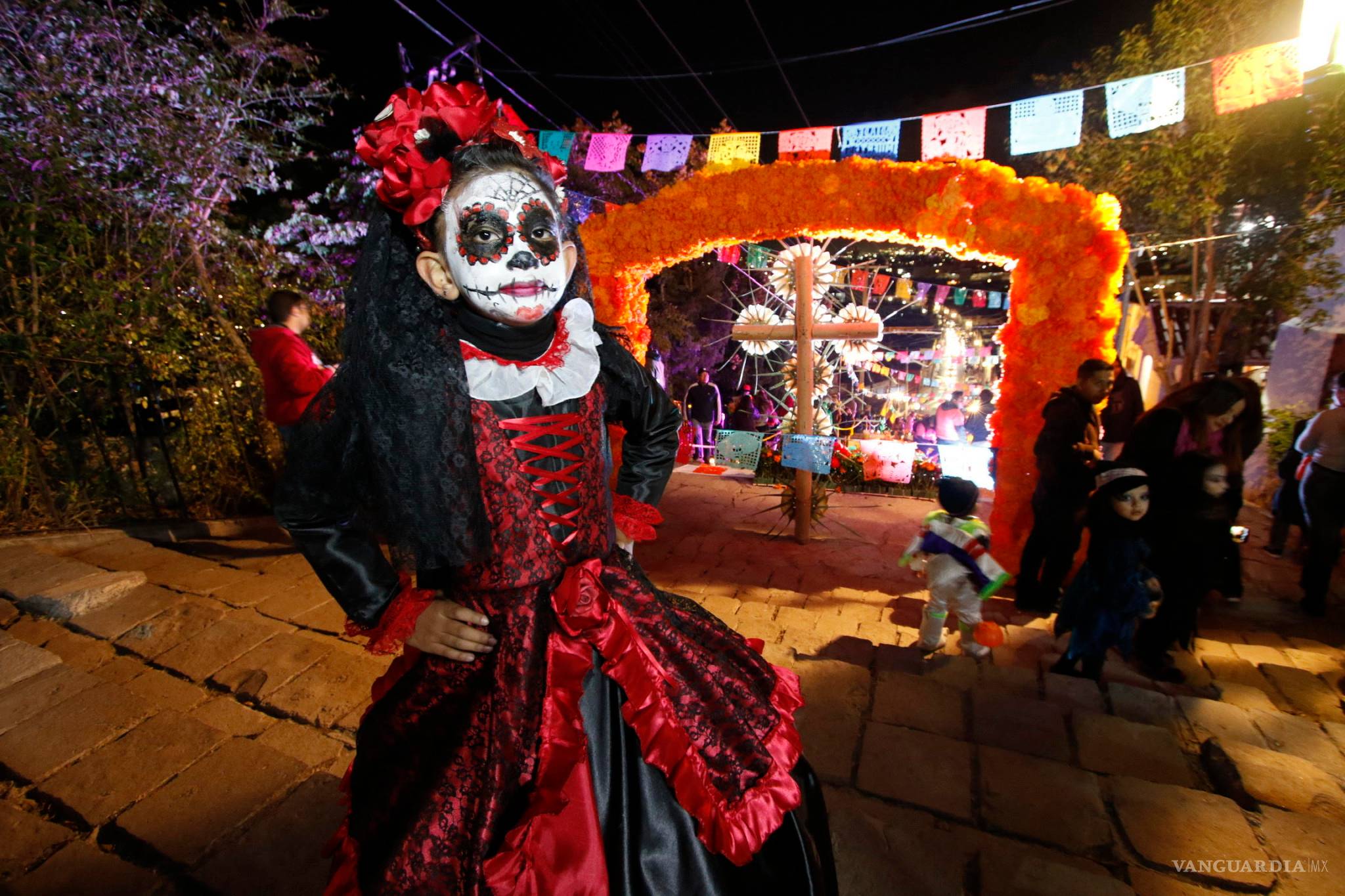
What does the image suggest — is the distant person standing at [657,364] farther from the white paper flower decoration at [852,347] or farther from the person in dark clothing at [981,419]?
the person in dark clothing at [981,419]

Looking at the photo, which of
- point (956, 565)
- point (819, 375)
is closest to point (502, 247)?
point (956, 565)

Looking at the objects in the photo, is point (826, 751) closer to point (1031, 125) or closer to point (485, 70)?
point (1031, 125)

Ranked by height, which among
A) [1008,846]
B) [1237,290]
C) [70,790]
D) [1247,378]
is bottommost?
[1008,846]

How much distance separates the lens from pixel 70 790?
1.72 m

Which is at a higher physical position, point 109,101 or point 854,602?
point 109,101

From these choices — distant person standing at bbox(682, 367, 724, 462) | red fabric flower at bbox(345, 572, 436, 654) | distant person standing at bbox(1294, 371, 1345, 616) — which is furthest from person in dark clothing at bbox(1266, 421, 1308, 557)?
distant person standing at bbox(682, 367, 724, 462)

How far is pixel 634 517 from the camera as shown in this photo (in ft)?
5.43

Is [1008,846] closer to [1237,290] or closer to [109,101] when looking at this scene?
[109,101]

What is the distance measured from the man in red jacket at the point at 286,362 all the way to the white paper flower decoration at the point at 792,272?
14.4ft

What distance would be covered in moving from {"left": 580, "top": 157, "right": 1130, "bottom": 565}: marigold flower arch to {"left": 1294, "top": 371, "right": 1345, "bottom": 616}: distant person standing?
62.2 inches

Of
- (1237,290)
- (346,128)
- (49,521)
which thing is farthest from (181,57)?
(1237,290)

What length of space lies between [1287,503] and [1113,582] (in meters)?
4.17

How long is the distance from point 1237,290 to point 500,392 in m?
11.9

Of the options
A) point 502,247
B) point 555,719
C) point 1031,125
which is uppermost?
point 1031,125
